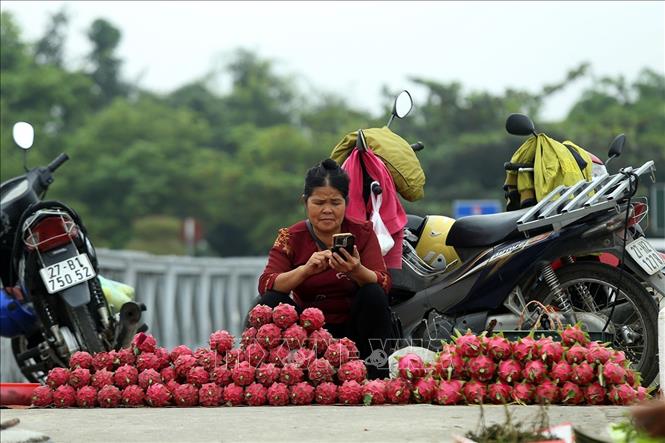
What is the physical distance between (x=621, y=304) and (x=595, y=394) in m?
1.61

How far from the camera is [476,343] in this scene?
A: 22.8 ft

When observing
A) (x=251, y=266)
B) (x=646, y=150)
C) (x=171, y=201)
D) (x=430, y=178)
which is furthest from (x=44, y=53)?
(x=251, y=266)

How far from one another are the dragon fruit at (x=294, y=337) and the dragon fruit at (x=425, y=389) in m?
0.61

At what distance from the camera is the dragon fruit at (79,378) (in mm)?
7391

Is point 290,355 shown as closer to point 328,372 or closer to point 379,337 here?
point 328,372

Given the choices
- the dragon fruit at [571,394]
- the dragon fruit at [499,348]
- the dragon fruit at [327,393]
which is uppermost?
the dragon fruit at [499,348]

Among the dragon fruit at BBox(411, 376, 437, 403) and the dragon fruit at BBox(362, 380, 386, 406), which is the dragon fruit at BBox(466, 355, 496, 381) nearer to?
the dragon fruit at BBox(411, 376, 437, 403)

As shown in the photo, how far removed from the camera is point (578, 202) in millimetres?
8453

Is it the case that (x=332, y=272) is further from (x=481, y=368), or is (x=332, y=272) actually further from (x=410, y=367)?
(x=481, y=368)

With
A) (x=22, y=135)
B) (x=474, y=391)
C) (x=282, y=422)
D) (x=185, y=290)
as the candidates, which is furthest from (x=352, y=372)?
(x=185, y=290)

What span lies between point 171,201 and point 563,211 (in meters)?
63.7

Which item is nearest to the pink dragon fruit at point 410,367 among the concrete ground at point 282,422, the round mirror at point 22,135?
the concrete ground at point 282,422

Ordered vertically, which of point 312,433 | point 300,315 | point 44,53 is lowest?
point 312,433

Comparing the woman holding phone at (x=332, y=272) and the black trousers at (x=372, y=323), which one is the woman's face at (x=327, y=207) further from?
the black trousers at (x=372, y=323)
